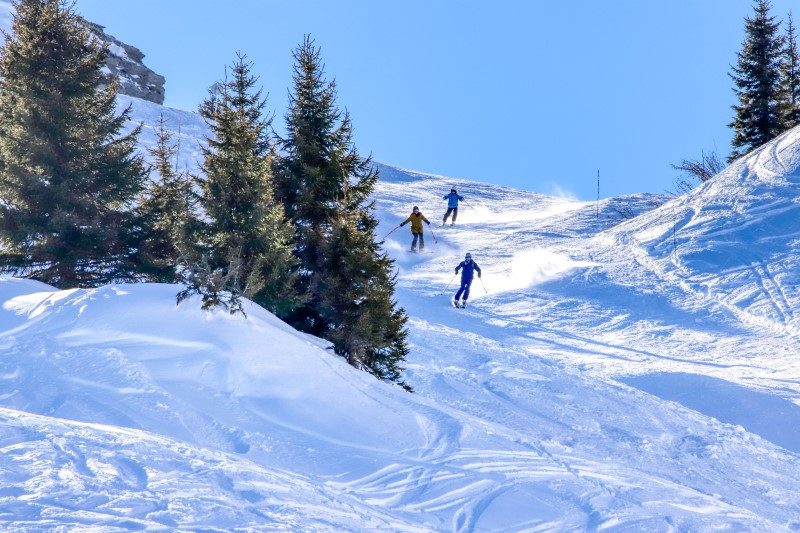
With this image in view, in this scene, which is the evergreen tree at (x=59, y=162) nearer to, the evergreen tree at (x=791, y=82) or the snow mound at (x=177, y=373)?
the snow mound at (x=177, y=373)

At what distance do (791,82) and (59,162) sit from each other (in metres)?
41.1

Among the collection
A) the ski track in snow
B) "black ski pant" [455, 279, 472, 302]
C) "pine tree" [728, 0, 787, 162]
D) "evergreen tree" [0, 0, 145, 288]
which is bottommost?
the ski track in snow

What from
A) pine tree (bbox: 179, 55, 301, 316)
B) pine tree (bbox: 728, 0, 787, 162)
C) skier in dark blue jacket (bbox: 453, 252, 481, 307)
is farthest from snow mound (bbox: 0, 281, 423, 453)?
pine tree (bbox: 728, 0, 787, 162)

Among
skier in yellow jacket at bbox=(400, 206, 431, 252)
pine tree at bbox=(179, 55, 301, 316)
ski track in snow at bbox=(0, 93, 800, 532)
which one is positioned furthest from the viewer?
skier in yellow jacket at bbox=(400, 206, 431, 252)

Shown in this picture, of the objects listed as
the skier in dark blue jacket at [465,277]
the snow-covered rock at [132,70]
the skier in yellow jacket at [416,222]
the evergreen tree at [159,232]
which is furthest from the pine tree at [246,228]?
the snow-covered rock at [132,70]

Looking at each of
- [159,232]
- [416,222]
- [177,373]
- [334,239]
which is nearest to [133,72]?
[416,222]

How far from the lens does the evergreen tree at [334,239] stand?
15.1 meters

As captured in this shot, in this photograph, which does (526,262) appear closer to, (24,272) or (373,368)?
(373,368)

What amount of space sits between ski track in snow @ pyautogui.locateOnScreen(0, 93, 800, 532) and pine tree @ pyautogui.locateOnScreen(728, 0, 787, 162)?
21565 millimetres

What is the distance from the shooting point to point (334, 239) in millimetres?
15680

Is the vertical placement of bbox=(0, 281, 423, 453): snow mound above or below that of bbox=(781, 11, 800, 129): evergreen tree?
below

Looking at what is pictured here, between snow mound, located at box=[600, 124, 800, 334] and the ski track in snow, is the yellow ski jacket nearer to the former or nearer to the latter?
the ski track in snow

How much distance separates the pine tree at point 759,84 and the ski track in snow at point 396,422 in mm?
21565

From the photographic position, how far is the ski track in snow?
588 centimetres
